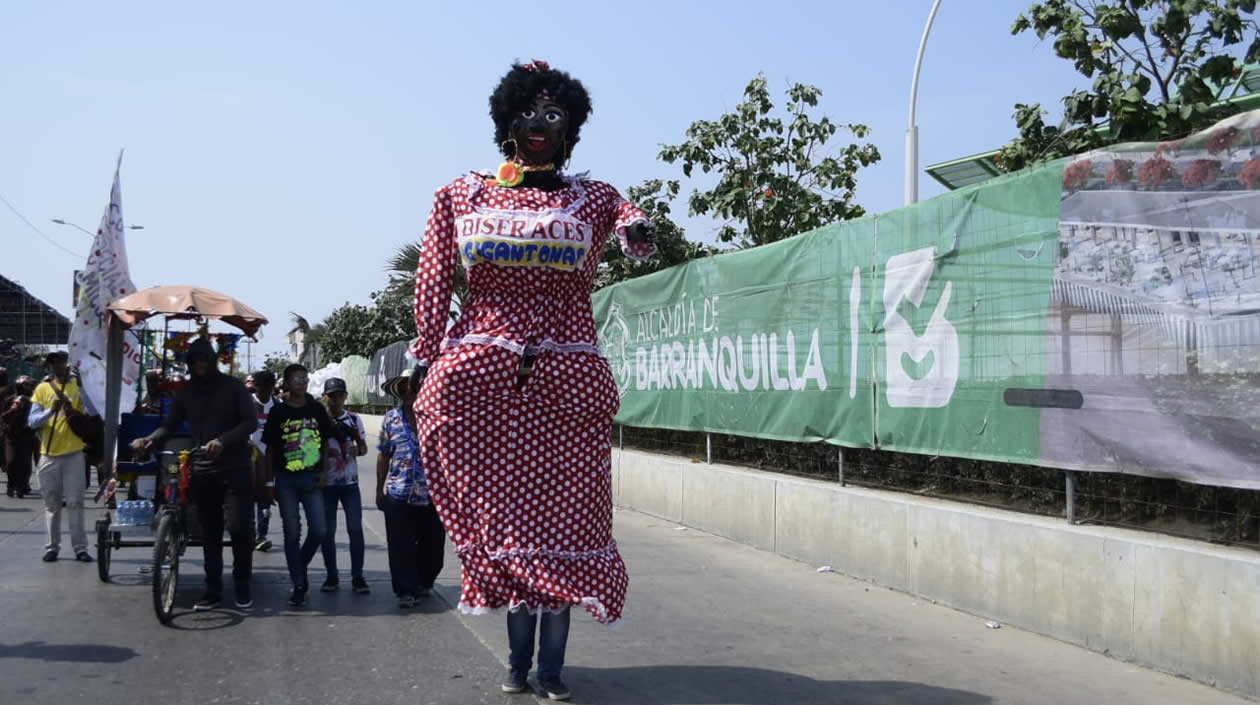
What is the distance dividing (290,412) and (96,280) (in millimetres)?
3745

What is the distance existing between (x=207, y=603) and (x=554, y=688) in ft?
10.6

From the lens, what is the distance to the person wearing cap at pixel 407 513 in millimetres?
7762

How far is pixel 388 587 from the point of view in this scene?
28.6 ft

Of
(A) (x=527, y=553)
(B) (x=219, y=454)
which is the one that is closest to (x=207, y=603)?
(B) (x=219, y=454)

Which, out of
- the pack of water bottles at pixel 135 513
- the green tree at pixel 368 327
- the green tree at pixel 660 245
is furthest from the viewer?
the green tree at pixel 368 327

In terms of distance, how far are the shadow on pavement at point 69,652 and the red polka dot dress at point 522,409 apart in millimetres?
2254

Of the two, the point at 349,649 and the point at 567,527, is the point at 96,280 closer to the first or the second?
the point at 349,649

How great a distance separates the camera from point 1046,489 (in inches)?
285

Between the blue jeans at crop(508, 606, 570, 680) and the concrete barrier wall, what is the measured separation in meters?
2.77

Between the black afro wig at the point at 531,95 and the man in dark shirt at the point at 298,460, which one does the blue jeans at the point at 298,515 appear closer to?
the man in dark shirt at the point at 298,460

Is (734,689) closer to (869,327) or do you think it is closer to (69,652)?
(69,652)

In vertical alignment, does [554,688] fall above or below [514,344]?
below

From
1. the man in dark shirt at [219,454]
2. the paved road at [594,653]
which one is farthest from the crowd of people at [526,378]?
the man in dark shirt at [219,454]

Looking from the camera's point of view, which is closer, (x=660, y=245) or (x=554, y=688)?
(x=554, y=688)
